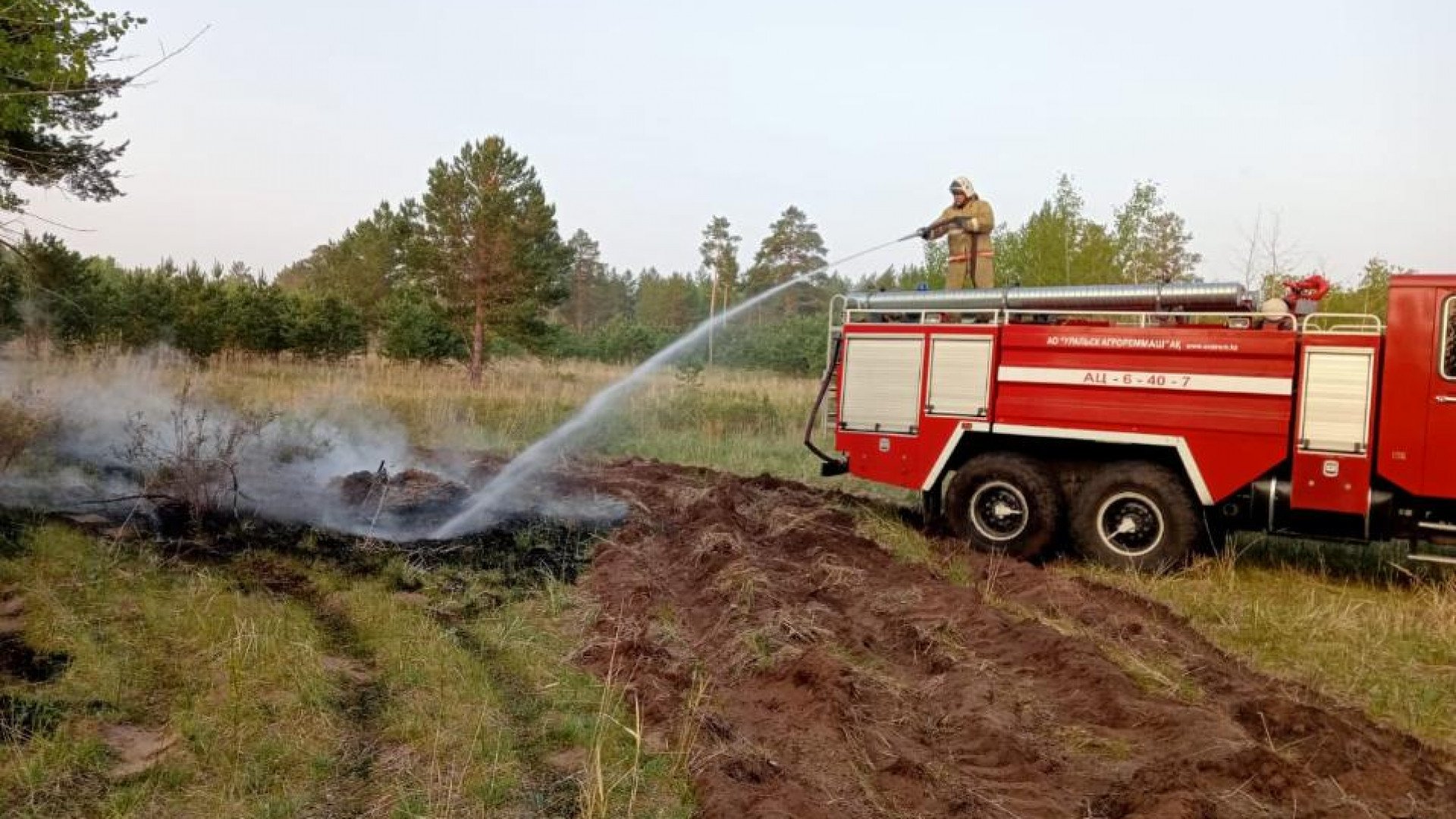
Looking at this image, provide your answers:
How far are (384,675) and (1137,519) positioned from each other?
6.38m

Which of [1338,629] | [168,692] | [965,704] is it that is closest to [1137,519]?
[1338,629]

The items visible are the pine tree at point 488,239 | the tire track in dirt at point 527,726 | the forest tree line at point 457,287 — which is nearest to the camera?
the tire track in dirt at point 527,726

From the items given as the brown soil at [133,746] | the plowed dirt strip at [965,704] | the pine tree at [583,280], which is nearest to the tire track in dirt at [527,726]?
the plowed dirt strip at [965,704]

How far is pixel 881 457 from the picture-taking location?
31.8ft

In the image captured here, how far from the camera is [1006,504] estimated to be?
29.8ft

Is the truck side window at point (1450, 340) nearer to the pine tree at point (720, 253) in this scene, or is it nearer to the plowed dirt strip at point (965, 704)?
the plowed dirt strip at point (965, 704)

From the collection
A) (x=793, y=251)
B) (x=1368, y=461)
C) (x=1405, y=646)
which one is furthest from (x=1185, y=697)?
(x=793, y=251)

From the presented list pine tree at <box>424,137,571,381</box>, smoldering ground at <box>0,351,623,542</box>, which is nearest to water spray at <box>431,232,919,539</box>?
smoldering ground at <box>0,351,623,542</box>

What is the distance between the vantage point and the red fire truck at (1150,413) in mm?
7453

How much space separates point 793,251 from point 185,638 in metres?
50.8

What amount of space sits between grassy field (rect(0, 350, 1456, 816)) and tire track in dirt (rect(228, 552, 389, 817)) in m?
0.02

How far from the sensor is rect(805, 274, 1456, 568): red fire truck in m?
7.45

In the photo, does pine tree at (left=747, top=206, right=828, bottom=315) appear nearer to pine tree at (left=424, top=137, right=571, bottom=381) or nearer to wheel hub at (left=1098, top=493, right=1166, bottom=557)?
pine tree at (left=424, top=137, right=571, bottom=381)

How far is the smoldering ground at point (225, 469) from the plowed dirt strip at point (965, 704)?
3.21 meters
